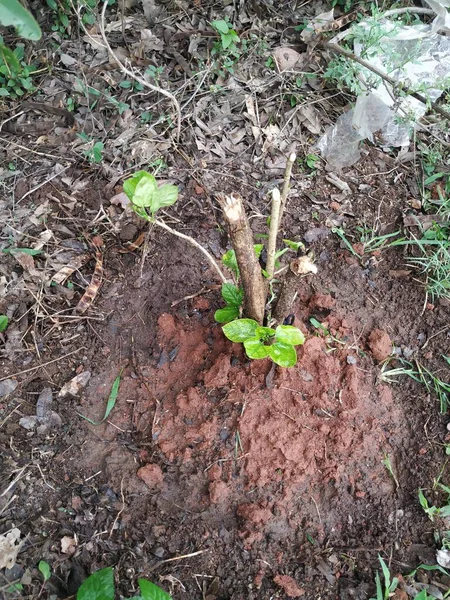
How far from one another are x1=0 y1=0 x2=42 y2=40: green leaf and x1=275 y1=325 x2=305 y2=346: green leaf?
1.14 m

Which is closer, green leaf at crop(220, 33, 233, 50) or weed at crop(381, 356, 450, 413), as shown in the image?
weed at crop(381, 356, 450, 413)

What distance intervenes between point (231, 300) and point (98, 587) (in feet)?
3.44

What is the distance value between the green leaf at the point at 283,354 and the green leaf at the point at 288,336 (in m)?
0.02

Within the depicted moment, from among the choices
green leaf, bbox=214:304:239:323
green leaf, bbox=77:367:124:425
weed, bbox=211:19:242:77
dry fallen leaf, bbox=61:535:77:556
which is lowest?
dry fallen leaf, bbox=61:535:77:556

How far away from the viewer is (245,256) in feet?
5.26

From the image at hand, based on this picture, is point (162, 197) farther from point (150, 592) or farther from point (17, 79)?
point (17, 79)

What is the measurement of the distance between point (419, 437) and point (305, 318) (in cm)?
67

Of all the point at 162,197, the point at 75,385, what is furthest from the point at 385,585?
the point at 162,197

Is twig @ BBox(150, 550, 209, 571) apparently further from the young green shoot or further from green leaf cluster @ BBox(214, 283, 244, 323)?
the young green shoot

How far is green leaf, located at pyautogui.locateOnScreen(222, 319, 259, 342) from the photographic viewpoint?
1.75 meters

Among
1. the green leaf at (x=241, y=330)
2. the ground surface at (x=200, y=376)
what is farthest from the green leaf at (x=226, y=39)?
the green leaf at (x=241, y=330)

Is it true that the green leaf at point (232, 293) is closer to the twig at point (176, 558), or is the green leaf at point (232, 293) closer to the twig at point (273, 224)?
the twig at point (273, 224)

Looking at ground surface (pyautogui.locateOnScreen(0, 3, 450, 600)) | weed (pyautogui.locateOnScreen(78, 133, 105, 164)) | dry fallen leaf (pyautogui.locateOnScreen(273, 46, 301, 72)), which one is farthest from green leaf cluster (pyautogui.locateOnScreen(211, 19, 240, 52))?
weed (pyautogui.locateOnScreen(78, 133, 105, 164))

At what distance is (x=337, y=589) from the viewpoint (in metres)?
1.73
